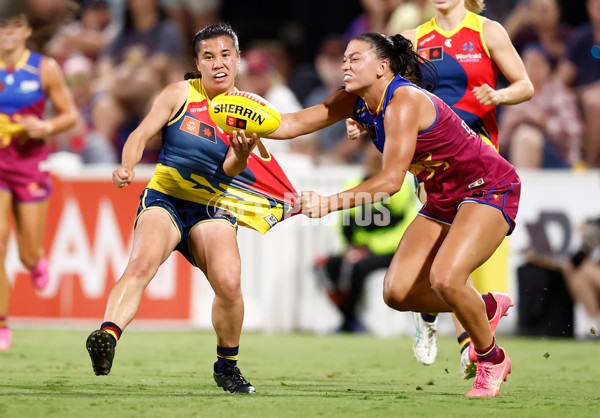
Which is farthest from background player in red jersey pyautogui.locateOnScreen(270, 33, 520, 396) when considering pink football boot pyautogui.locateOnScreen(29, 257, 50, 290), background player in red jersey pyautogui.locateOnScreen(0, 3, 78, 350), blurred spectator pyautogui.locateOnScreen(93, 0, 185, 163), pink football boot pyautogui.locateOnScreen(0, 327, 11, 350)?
blurred spectator pyautogui.locateOnScreen(93, 0, 185, 163)

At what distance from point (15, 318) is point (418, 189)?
19.5 feet

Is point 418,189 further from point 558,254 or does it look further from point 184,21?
point 184,21

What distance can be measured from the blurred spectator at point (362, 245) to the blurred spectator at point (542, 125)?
1.63 m

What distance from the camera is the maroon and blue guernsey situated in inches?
221

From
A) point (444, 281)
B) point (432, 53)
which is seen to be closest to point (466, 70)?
point (432, 53)

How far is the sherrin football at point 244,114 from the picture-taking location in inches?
219

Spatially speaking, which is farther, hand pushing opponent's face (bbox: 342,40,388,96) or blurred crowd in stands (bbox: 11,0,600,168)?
blurred crowd in stands (bbox: 11,0,600,168)

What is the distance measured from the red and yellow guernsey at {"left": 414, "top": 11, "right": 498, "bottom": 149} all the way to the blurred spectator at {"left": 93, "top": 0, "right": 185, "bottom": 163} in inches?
268

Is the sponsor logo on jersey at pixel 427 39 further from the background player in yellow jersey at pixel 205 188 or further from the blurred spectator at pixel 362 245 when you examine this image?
the blurred spectator at pixel 362 245

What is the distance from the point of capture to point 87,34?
50.9 feet

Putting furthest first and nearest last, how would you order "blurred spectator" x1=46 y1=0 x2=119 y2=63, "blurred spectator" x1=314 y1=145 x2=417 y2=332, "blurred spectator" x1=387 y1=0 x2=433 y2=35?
"blurred spectator" x1=46 y1=0 x2=119 y2=63 < "blurred spectator" x1=387 y1=0 x2=433 y2=35 < "blurred spectator" x1=314 y1=145 x2=417 y2=332

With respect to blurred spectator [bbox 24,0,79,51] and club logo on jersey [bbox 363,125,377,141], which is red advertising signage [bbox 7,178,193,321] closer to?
blurred spectator [bbox 24,0,79,51]

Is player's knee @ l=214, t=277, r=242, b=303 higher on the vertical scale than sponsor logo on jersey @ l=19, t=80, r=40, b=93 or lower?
lower

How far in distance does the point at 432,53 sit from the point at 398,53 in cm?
89
